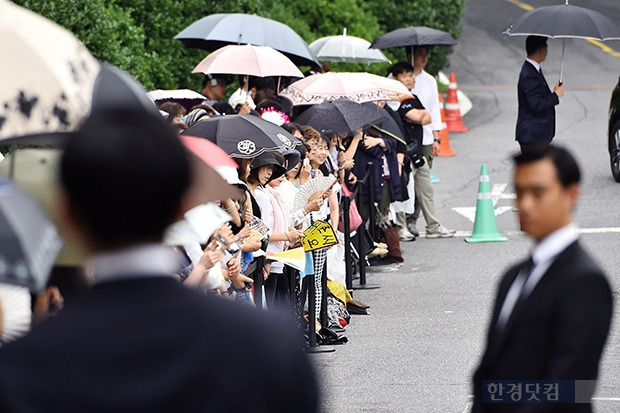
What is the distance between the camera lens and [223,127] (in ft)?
26.6

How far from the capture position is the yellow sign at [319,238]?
8641 millimetres

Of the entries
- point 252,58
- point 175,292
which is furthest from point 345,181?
point 175,292

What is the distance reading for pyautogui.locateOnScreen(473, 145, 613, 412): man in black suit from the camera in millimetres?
3467

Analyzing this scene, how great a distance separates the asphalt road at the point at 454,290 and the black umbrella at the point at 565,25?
212cm

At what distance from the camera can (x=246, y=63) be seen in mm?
11727

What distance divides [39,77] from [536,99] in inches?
389

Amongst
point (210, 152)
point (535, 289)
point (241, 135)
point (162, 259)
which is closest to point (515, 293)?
point (535, 289)

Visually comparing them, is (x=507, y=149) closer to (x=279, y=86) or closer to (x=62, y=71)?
(x=279, y=86)

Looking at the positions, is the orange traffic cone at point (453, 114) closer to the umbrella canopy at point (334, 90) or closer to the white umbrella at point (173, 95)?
the umbrella canopy at point (334, 90)

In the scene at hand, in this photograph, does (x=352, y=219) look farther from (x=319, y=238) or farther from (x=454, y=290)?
(x=319, y=238)

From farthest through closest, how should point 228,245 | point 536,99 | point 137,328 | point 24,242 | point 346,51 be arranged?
1. point 346,51
2. point 536,99
3. point 228,245
4. point 24,242
5. point 137,328

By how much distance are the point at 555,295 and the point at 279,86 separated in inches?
415

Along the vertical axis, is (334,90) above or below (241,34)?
below

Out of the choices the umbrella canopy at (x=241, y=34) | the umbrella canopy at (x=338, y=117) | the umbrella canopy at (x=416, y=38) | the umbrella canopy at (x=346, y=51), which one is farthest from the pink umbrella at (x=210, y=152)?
the umbrella canopy at (x=346, y=51)
